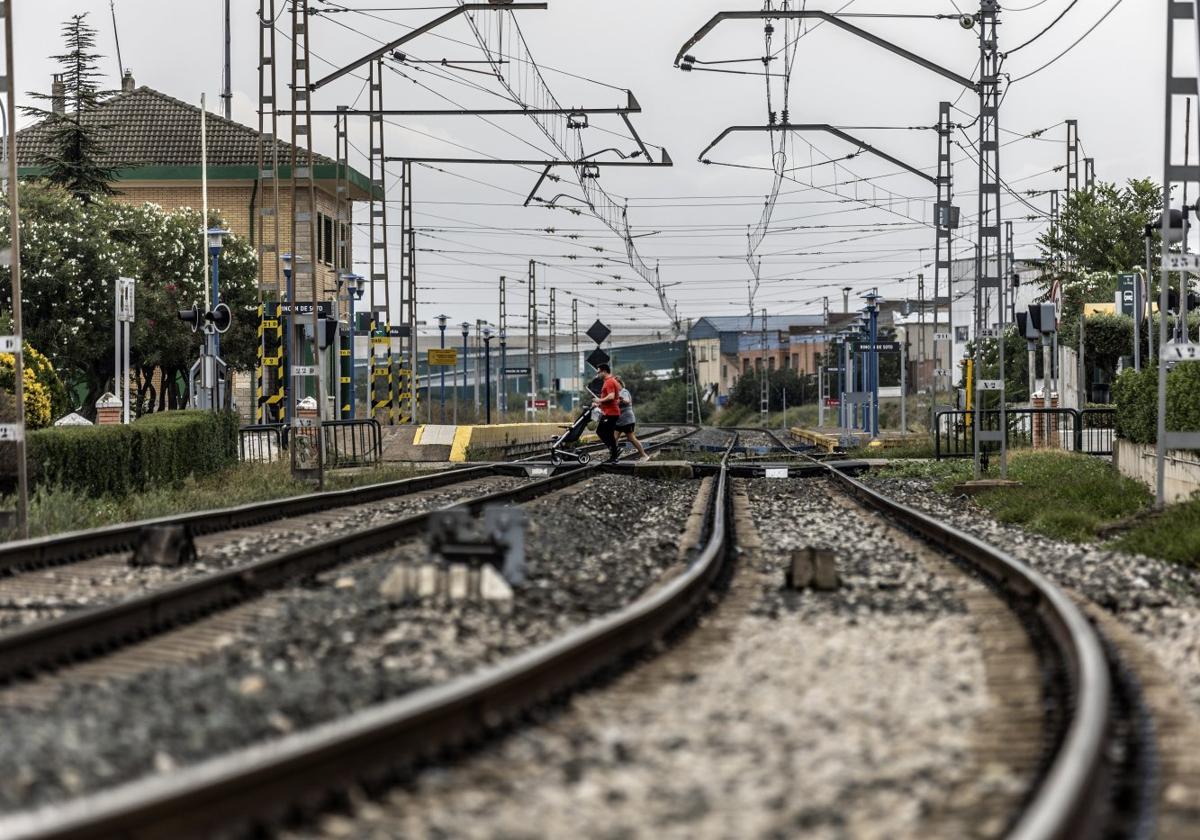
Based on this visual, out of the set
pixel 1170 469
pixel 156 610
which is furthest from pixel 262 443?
pixel 156 610

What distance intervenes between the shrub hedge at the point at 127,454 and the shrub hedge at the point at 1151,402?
1206 cm

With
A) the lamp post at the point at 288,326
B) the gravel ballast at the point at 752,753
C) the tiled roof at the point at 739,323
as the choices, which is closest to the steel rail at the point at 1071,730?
the gravel ballast at the point at 752,753

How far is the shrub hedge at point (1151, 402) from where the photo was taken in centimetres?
1817

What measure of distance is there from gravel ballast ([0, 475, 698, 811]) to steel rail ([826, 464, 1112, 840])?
94.1 inches

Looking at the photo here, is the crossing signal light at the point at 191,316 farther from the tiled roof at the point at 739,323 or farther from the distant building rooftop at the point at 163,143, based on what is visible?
the tiled roof at the point at 739,323

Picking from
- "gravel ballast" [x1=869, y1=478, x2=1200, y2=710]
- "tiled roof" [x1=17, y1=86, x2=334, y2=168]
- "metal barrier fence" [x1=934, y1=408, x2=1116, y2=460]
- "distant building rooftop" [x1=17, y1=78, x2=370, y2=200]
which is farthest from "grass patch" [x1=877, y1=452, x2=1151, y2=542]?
"tiled roof" [x1=17, y1=86, x2=334, y2=168]

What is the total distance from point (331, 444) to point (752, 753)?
2837 centimetres

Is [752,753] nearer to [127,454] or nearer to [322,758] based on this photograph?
[322,758]

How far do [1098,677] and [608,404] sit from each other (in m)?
22.9

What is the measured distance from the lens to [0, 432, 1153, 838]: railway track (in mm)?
4320

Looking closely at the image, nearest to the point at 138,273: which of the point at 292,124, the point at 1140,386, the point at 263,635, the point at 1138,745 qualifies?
the point at 292,124

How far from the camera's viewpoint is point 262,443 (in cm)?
3291

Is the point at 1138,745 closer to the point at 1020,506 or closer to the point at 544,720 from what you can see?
the point at 544,720

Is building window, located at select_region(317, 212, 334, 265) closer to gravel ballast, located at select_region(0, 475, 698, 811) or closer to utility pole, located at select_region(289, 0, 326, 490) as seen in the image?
utility pole, located at select_region(289, 0, 326, 490)
